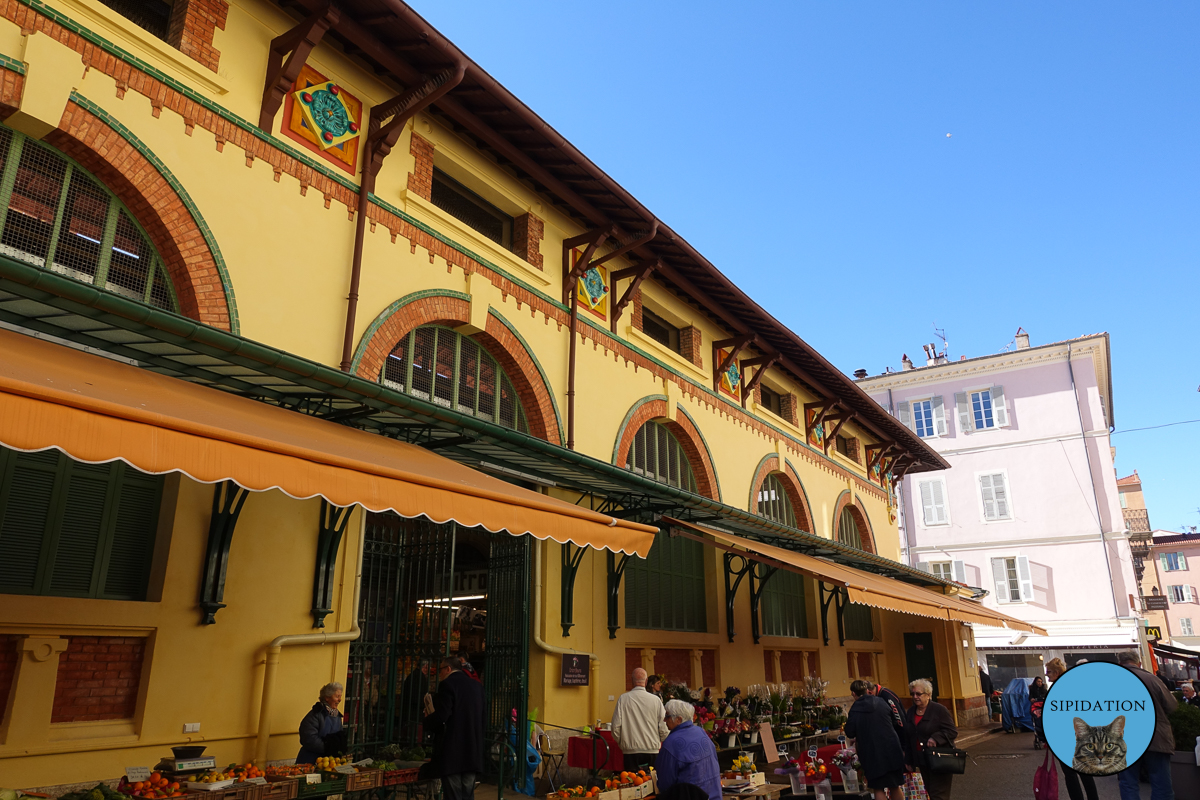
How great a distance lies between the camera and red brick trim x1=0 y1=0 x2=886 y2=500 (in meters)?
6.14

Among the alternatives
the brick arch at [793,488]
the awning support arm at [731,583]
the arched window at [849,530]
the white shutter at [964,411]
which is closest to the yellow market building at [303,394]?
the awning support arm at [731,583]

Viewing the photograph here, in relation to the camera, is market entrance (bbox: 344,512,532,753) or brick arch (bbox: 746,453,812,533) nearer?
market entrance (bbox: 344,512,532,753)

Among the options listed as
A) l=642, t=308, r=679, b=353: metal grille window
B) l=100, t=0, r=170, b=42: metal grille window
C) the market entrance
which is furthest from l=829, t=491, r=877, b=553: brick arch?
l=100, t=0, r=170, b=42: metal grille window

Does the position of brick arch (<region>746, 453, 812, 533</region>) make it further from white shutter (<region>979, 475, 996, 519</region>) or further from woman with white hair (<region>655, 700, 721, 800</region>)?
white shutter (<region>979, 475, 996, 519</region>)

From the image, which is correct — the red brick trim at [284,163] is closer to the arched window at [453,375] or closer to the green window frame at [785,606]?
the arched window at [453,375]

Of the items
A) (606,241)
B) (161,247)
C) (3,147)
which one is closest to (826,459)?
(606,241)

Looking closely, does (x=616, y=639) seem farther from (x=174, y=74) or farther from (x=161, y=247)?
(x=174, y=74)

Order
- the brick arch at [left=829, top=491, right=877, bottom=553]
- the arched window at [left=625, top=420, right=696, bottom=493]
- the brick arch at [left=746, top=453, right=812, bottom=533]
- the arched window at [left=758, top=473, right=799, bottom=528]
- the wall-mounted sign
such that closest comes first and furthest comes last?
the wall-mounted sign
the arched window at [left=625, top=420, right=696, bottom=493]
the arched window at [left=758, top=473, right=799, bottom=528]
the brick arch at [left=746, top=453, right=812, bottom=533]
the brick arch at [left=829, top=491, right=877, bottom=553]

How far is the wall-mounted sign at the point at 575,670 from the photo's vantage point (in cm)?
943

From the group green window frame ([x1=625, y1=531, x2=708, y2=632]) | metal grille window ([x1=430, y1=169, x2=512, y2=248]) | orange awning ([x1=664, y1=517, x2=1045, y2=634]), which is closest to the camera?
metal grille window ([x1=430, y1=169, x2=512, y2=248])

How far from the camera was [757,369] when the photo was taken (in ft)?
51.4

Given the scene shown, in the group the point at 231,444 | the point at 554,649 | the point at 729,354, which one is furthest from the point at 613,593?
the point at 231,444

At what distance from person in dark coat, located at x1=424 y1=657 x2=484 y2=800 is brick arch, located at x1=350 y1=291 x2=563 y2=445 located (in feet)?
10.1

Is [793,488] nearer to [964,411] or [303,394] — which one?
[303,394]
